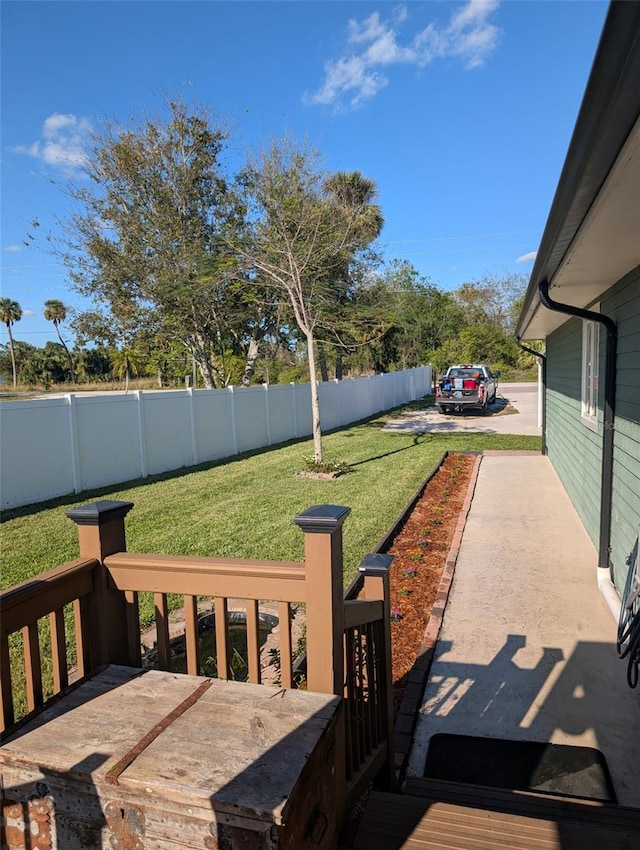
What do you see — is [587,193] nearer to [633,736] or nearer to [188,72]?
[633,736]

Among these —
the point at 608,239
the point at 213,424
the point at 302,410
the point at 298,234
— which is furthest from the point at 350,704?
the point at 302,410

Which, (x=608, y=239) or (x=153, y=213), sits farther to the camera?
(x=153, y=213)

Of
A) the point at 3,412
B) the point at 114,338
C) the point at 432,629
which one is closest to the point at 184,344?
the point at 114,338

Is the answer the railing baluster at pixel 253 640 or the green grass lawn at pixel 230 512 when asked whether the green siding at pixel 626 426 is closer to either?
the green grass lawn at pixel 230 512

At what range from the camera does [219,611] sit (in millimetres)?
1991

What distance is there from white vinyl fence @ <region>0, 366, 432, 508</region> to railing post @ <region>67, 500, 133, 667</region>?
641 centimetres

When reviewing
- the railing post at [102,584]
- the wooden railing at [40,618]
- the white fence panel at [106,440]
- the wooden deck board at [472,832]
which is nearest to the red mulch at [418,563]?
the wooden deck board at [472,832]

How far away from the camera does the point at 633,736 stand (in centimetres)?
271

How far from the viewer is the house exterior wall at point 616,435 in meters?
3.79

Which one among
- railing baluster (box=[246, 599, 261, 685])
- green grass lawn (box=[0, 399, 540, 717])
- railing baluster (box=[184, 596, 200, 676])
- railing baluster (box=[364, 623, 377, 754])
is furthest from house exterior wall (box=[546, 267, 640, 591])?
railing baluster (box=[184, 596, 200, 676])

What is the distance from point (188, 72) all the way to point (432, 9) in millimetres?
7063

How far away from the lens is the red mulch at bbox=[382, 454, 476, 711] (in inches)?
148

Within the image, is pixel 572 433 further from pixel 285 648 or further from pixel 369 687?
pixel 285 648

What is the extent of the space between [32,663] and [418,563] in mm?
4000
